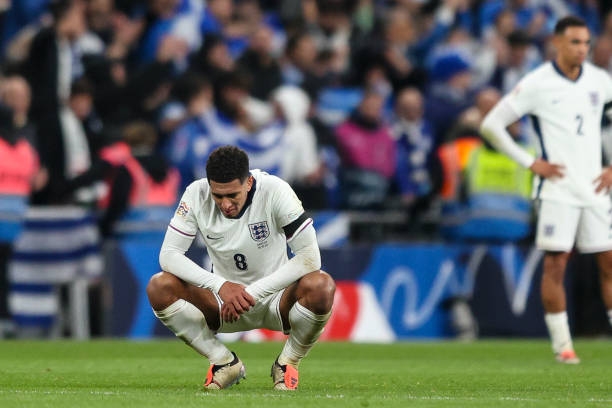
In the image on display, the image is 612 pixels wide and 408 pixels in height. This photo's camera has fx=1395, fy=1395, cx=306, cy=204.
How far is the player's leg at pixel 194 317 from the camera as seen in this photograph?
27.3ft

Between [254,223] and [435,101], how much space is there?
952 centimetres

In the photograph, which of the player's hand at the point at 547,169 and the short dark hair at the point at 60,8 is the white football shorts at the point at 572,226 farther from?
the short dark hair at the point at 60,8

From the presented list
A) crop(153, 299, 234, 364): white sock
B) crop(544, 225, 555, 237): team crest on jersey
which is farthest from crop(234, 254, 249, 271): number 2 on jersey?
crop(544, 225, 555, 237): team crest on jersey

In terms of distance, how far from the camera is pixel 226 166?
792cm

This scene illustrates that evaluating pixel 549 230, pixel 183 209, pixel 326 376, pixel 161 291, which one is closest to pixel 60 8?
pixel 549 230

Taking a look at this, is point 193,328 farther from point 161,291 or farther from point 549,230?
point 549,230

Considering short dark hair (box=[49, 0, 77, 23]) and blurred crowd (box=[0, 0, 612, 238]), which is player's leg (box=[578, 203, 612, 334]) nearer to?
blurred crowd (box=[0, 0, 612, 238])

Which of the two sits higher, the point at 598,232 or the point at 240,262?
the point at 240,262

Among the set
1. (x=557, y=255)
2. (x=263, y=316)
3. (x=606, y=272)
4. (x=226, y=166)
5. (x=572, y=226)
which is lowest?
(x=606, y=272)

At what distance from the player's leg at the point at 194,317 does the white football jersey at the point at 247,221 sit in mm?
289

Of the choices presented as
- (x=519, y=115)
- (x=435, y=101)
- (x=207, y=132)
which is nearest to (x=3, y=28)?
(x=207, y=132)

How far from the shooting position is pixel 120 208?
15.0 metres

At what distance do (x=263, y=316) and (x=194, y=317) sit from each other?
1.51ft

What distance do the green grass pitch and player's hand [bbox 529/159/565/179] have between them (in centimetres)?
149
